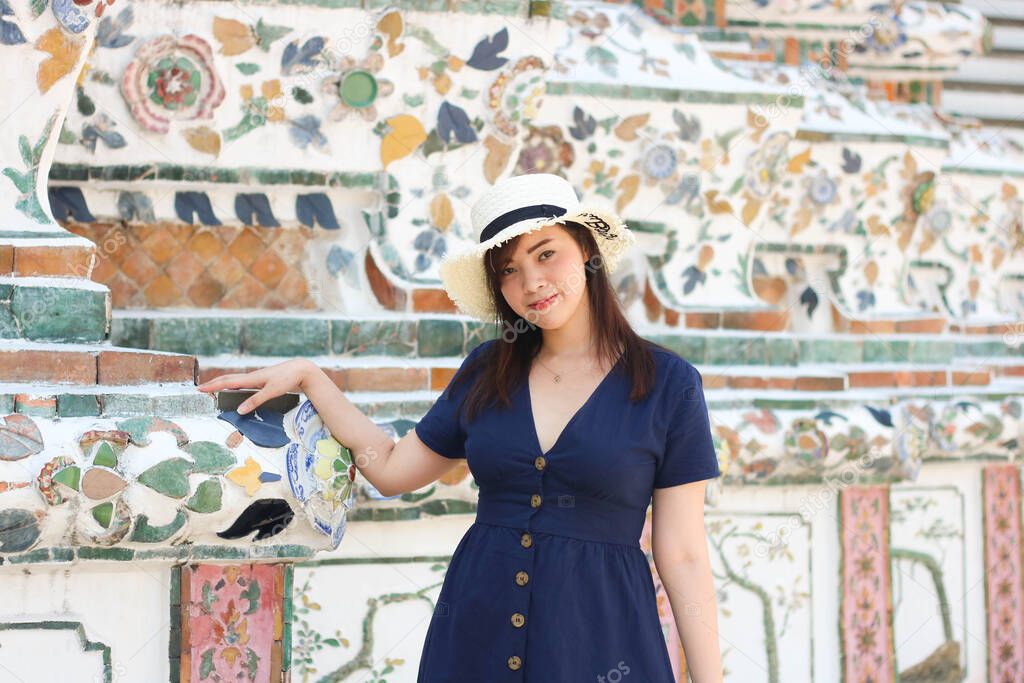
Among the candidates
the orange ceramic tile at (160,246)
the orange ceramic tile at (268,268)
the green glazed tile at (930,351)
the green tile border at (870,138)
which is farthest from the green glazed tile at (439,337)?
the green glazed tile at (930,351)

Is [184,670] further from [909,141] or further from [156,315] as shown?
[909,141]

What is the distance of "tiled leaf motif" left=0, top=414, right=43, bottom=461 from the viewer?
227cm

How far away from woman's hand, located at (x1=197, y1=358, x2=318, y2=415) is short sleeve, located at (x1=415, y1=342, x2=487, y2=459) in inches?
10.4

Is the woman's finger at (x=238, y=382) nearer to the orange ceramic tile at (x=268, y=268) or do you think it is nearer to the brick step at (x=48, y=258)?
the brick step at (x=48, y=258)

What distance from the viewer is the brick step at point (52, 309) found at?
248 centimetres

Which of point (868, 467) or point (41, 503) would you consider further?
point (868, 467)

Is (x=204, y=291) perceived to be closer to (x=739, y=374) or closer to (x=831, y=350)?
(x=739, y=374)

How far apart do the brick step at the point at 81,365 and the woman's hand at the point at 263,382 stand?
94mm

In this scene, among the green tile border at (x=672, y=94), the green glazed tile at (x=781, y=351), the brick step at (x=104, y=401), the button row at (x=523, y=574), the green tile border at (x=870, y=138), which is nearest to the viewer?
the button row at (x=523, y=574)

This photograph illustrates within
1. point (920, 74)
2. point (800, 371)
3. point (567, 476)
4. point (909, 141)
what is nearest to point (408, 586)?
point (567, 476)

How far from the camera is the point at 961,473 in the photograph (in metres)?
4.80

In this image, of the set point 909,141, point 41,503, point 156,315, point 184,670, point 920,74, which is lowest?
point 184,670

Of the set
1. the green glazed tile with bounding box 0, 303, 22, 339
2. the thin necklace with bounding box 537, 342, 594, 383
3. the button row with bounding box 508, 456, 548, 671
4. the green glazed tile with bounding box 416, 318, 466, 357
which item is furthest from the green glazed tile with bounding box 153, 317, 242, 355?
the button row with bounding box 508, 456, 548, 671

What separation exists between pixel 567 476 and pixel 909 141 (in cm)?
308
